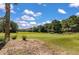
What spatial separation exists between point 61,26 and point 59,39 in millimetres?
121

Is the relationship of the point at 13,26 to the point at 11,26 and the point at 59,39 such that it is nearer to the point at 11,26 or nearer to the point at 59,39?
the point at 11,26

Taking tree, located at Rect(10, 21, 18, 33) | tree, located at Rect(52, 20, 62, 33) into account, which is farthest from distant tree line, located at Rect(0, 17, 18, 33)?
tree, located at Rect(52, 20, 62, 33)

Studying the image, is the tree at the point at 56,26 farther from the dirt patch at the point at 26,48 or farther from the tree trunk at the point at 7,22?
the tree trunk at the point at 7,22

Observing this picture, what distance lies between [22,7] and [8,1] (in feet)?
0.46

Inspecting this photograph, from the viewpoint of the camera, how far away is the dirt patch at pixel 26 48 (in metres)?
2.38

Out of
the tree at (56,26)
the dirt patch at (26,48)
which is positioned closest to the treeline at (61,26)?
the tree at (56,26)

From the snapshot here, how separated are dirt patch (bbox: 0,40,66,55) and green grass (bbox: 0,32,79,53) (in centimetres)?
5

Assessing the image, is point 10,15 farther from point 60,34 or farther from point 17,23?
point 60,34

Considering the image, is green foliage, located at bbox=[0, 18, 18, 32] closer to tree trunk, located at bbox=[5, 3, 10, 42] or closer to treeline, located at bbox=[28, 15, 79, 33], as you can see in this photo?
tree trunk, located at bbox=[5, 3, 10, 42]

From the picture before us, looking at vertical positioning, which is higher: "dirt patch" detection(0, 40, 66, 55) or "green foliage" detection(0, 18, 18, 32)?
"green foliage" detection(0, 18, 18, 32)

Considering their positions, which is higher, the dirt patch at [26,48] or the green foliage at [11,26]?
the green foliage at [11,26]

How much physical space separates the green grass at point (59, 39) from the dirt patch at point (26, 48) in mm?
47

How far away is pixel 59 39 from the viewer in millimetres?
2400

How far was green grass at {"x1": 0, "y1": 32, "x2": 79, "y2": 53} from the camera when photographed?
238 cm
